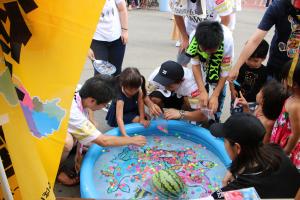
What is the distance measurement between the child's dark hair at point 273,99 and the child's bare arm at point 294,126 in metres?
0.32

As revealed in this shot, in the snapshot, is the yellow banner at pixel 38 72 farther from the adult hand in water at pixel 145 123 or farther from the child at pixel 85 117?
the adult hand in water at pixel 145 123

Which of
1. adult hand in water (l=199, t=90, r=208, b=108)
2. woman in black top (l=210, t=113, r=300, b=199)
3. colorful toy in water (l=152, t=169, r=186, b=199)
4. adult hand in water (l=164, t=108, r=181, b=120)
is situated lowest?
colorful toy in water (l=152, t=169, r=186, b=199)

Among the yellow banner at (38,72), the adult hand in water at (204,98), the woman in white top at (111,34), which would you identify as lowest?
the adult hand in water at (204,98)

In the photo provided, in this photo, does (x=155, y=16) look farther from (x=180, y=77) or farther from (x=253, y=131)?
(x=253, y=131)

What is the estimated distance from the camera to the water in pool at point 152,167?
2.74 metres

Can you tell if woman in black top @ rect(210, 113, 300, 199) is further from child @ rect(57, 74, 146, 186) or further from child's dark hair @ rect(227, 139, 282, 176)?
child @ rect(57, 74, 146, 186)

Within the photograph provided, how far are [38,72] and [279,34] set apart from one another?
2262 millimetres

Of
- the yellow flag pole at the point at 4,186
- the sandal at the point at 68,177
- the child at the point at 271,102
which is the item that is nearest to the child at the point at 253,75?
the child at the point at 271,102

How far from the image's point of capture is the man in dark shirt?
264cm

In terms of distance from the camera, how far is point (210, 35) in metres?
2.79

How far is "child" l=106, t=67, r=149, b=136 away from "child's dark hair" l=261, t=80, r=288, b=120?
1104 millimetres

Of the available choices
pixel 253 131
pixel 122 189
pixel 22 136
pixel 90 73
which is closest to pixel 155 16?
pixel 90 73

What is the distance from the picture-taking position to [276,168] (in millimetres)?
1884

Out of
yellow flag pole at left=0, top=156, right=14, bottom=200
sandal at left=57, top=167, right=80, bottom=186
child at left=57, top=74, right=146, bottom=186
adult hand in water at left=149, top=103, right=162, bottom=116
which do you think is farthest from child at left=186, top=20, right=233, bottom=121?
yellow flag pole at left=0, top=156, right=14, bottom=200
